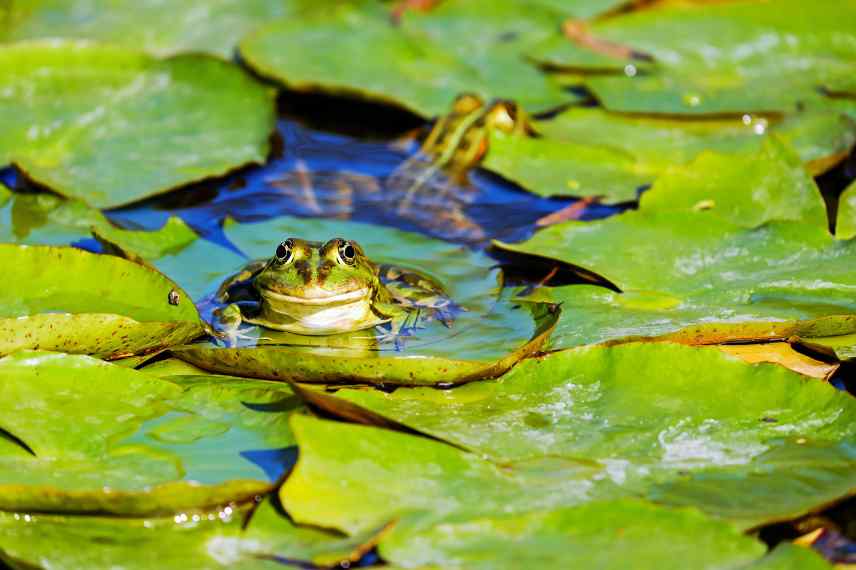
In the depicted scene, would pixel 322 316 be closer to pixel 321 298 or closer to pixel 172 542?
pixel 321 298

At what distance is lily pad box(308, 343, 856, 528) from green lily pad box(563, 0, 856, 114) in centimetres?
275

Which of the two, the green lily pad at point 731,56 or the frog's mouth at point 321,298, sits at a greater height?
the green lily pad at point 731,56

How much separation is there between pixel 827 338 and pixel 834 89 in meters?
2.67

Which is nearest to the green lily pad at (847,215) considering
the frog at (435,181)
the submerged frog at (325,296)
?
the frog at (435,181)

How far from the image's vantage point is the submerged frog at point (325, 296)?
4.09 metres

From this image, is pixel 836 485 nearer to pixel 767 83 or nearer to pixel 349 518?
pixel 349 518

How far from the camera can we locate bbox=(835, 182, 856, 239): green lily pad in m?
4.48

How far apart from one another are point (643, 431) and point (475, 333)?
2.92ft

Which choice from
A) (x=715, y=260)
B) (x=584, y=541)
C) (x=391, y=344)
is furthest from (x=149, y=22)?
(x=584, y=541)

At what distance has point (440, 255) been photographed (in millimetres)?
4672

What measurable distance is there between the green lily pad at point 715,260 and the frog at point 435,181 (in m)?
0.86

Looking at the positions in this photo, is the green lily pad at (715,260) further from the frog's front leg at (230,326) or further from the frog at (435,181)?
the frog's front leg at (230,326)

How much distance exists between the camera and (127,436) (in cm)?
318

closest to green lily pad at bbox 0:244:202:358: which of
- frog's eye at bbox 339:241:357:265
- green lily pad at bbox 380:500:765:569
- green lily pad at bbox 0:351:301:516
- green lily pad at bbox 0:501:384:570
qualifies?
green lily pad at bbox 0:351:301:516
